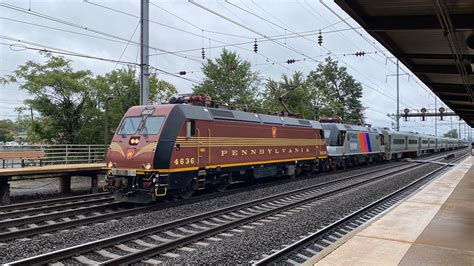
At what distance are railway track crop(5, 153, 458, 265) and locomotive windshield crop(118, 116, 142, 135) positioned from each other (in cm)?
404

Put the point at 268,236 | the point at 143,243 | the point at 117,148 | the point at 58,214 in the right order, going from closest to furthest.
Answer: the point at 143,243 → the point at 268,236 → the point at 58,214 → the point at 117,148

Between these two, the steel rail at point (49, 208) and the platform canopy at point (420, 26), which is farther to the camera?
the steel rail at point (49, 208)

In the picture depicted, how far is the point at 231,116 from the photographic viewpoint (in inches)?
643

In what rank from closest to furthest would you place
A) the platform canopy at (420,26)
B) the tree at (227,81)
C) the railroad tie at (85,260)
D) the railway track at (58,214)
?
1. the platform canopy at (420,26)
2. the railroad tie at (85,260)
3. the railway track at (58,214)
4. the tree at (227,81)

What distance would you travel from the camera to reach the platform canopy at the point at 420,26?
6.93 metres

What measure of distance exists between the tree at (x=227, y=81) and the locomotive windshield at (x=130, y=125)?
24695 millimetres

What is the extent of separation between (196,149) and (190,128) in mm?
798

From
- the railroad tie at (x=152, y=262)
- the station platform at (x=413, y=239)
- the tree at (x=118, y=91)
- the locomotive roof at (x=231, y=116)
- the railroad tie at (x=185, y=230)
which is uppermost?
the tree at (x=118, y=91)

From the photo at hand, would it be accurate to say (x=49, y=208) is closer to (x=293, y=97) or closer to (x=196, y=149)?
(x=196, y=149)

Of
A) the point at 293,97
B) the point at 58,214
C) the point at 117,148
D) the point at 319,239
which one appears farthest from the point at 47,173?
the point at 293,97

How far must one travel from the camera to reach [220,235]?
9.26 metres

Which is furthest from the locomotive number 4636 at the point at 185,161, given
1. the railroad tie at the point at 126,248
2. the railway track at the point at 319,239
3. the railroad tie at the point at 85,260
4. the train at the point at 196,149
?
the railroad tie at the point at 85,260

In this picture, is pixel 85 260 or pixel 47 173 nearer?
pixel 85 260

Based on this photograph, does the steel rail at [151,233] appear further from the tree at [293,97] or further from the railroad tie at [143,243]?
the tree at [293,97]
